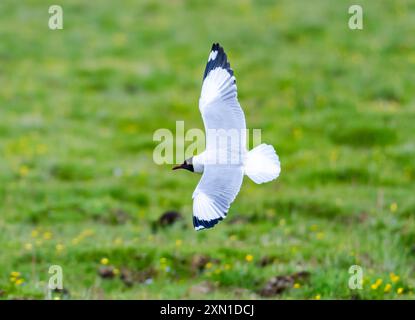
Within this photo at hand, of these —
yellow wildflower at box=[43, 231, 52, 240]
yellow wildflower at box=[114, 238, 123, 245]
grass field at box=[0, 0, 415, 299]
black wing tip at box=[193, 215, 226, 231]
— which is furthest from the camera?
yellow wildflower at box=[43, 231, 52, 240]

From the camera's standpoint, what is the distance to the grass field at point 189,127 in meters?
8.45

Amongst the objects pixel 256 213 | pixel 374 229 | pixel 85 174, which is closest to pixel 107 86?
pixel 85 174

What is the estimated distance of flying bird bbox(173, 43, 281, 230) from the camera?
6043mm

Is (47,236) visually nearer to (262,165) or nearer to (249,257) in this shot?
(249,257)

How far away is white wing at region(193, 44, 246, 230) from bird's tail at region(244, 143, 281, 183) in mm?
79

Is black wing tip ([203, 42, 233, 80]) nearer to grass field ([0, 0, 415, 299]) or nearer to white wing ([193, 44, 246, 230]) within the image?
white wing ([193, 44, 246, 230])

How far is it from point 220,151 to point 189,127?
294 inches

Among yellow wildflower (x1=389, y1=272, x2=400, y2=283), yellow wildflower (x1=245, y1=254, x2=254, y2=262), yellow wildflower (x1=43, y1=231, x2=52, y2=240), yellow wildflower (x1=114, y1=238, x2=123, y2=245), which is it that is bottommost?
yellow wildflower (x1=389, y1=272, x2=400, y2=283)

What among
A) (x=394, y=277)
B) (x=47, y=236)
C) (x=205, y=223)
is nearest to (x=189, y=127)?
(x=47, y=236)

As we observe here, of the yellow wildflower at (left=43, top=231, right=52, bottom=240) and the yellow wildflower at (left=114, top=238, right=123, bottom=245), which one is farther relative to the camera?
the yellow wildflower at (left=43, top=231, right=52, bottom=240)

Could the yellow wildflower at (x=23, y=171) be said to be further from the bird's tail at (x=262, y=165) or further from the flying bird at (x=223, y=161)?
the bird's tail at (x=262, y=165)

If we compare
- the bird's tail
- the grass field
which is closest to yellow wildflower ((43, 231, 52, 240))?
the grass field

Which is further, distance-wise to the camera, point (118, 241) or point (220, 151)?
point (118, 241)

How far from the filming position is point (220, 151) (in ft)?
20.2
